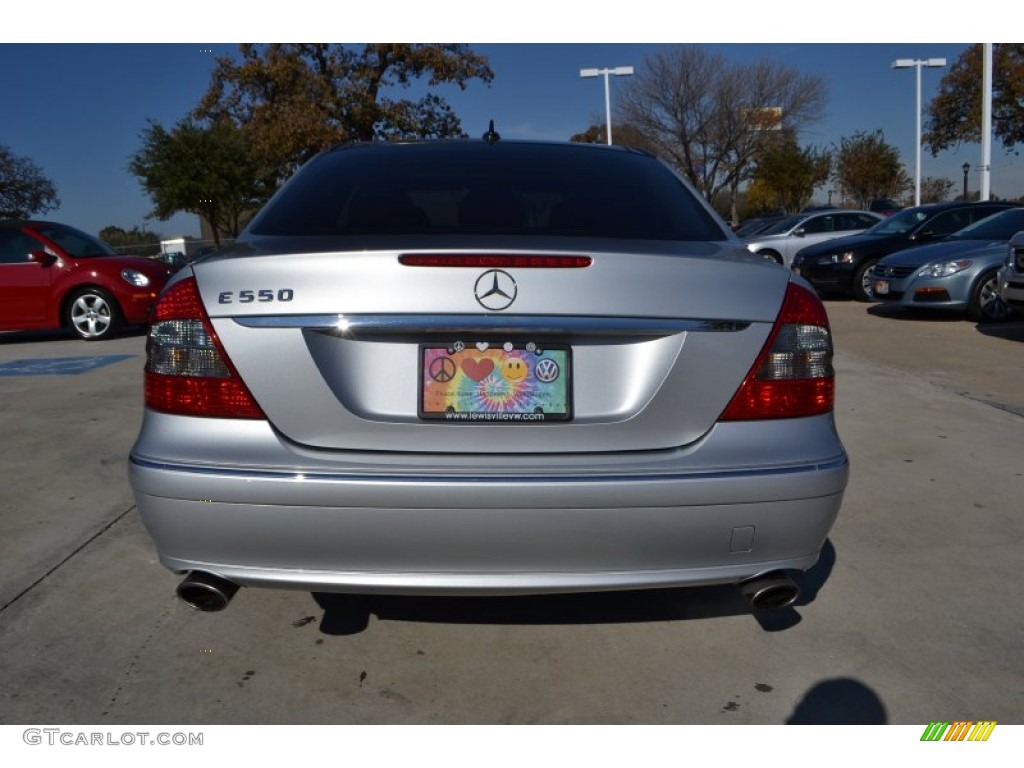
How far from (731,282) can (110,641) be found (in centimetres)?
222

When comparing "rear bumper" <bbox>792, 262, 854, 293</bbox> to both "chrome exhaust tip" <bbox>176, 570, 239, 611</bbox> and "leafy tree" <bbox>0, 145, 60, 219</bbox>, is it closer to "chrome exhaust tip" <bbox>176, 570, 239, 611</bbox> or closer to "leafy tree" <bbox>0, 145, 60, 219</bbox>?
"chrome exhaust tip" <bbox>176, 570, 239, 611</bbox>

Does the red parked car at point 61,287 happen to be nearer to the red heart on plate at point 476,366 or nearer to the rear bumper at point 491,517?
the rear bumper at point 491,517

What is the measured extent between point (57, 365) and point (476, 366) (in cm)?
781

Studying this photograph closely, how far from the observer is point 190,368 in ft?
7.64

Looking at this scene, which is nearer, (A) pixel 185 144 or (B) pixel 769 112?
(A) pixel 185 144

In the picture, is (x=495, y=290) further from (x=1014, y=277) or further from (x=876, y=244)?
(x=876, y=244)

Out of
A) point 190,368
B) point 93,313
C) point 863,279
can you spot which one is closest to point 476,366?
point 190,368

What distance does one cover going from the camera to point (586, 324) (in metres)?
2.21

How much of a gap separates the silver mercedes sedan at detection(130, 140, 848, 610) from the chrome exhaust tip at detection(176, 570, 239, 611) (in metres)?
0.01

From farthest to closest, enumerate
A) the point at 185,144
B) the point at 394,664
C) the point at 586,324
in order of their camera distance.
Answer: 1. the point at 185,144
2. the point at 394,664
3. the point at 586,324

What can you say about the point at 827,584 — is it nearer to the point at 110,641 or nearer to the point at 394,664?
the point at 394,664

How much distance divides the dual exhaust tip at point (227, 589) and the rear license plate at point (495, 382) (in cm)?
70

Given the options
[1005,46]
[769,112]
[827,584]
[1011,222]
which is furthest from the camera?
[769,112]
